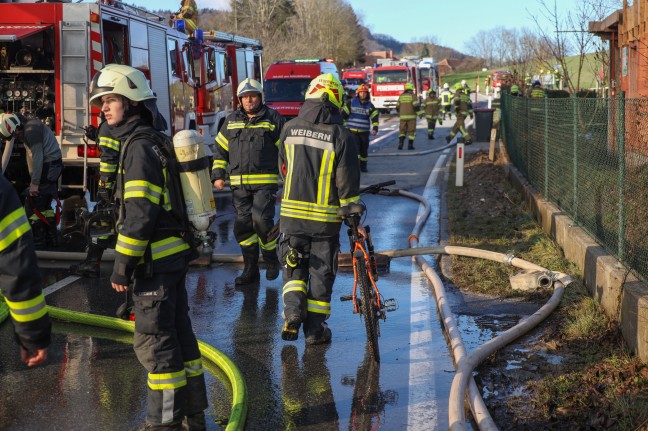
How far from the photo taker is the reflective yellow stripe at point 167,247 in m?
4.50

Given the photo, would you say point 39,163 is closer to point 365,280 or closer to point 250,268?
point 250,268

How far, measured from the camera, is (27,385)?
553 centimetres

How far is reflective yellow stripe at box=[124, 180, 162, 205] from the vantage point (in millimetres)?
4383

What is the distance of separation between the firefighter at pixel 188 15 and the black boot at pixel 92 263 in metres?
7.99

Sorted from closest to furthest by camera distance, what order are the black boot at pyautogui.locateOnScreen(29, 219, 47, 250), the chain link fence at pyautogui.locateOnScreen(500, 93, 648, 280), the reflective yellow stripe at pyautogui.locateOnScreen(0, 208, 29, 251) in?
1. the reflective yellow stripe at pyautogui.locateOnScreen(0, 208, 29, 251)
2. the chain link fence at pyautogui.locateOnScreen(500, 93, 648, 280)
3. the black boot at pyautogui.locateOnScreen(29, 219, 47, 250)

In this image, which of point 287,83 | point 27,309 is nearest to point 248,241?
point 27,309

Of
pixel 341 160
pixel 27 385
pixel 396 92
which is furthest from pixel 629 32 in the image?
pixel 396 92

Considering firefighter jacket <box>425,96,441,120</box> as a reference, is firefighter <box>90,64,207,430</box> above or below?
below

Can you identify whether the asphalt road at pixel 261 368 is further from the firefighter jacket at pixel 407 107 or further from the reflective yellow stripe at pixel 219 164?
the firefighter jacket at pixel 407 107

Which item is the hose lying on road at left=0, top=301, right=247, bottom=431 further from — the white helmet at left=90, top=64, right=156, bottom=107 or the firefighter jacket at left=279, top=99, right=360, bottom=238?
the white helmet at left=90, top=64, right=156, bottom=107

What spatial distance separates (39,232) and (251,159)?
3402 mm

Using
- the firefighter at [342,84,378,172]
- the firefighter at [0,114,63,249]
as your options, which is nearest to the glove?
the firefighter at [0,114,63,249]

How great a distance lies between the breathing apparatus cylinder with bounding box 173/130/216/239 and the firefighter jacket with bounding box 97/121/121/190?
10.1 feet

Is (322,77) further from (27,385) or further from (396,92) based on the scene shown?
(396,92)
